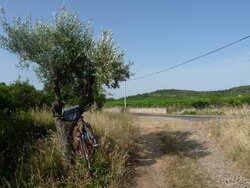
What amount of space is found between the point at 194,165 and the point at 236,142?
2098 mm

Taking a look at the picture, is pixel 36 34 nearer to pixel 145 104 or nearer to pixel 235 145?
pixel 235 145

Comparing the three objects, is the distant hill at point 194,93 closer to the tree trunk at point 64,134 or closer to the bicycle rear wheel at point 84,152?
the tree trunk at point 64,134

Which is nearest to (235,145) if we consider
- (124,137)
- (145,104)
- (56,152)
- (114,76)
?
(124,137)

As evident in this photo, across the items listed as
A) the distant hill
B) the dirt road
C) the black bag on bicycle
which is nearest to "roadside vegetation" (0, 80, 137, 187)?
the dirt road

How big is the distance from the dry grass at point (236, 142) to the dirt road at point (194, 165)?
252 millimetres

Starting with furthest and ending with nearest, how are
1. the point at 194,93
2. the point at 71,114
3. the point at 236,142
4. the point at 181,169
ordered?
the point at 194,93
the point at 236,142
the point at 181,169
the point at 71,114

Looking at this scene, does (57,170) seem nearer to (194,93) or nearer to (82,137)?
(82,137)

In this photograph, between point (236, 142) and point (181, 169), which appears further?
point (236, 142)

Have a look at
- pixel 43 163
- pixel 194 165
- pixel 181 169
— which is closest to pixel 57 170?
pixel 43 163

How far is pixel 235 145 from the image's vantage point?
23.2 feet

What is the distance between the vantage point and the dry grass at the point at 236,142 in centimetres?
615

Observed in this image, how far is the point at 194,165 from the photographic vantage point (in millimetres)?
6293

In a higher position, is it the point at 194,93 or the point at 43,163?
the point at 194,93

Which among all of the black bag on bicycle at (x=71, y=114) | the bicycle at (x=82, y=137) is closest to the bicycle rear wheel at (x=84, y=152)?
the bicycle at (x=82, y=137)
